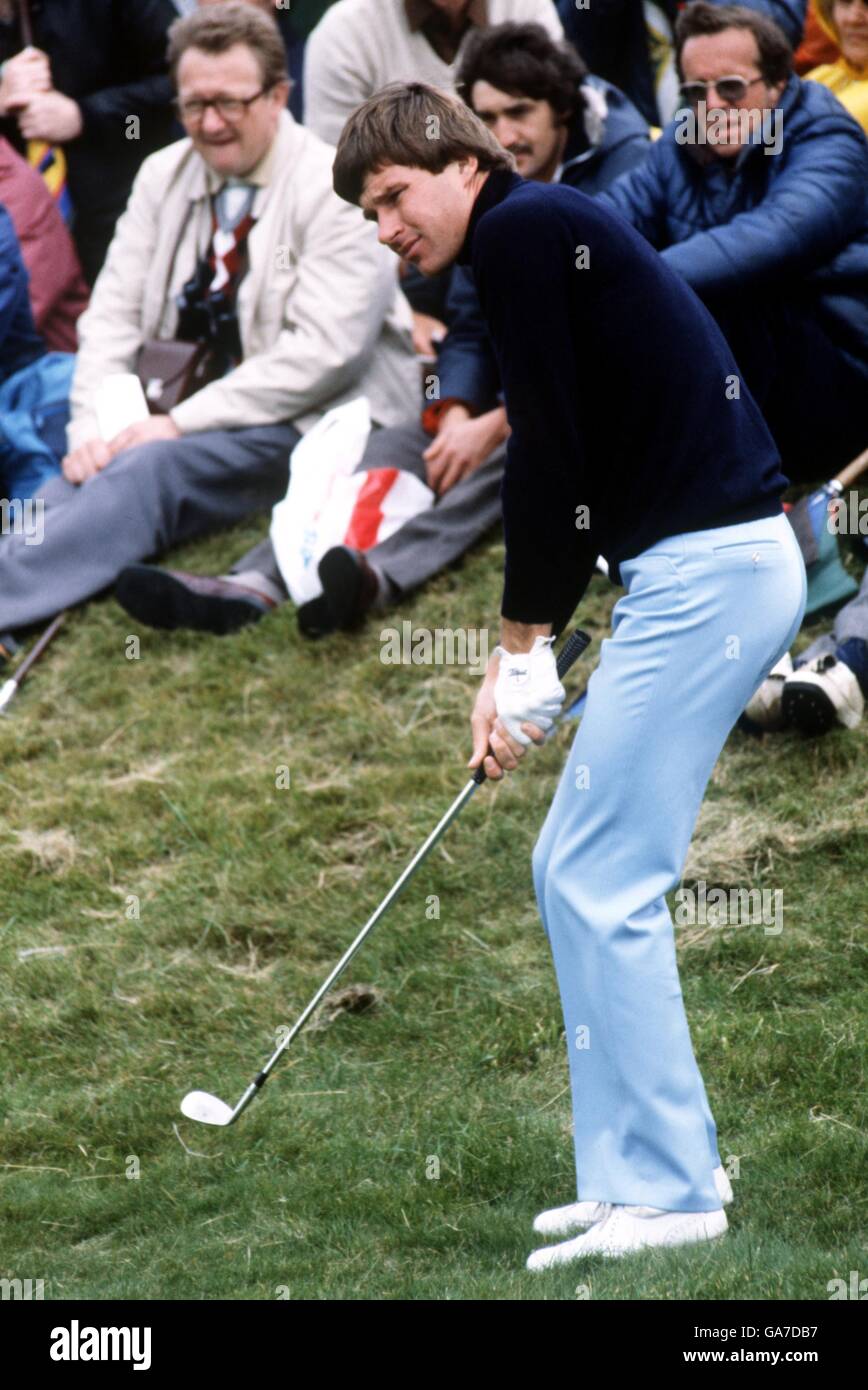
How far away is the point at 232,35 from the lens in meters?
7.23

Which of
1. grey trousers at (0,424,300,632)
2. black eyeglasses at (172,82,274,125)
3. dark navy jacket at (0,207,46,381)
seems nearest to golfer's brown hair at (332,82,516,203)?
grey trousers at (0,424,300,632)

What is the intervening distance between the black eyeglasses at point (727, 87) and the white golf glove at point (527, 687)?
3.06 meters

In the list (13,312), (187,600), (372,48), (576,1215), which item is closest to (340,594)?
(187,600)

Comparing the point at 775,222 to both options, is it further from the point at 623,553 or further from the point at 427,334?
the point at 623,553

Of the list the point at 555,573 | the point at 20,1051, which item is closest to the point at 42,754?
the point at 20,1051

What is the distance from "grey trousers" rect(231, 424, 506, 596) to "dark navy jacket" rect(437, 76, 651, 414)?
295 mm

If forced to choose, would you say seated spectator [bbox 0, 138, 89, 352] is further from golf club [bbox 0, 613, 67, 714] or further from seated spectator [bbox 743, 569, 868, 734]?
seated spectator [bbox 743, 569, 868, 734]

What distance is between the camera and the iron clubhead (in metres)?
4.38

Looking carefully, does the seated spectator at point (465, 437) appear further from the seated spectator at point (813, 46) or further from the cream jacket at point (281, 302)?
the seated spectator at point (813, 46)

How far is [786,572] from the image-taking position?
12.0 ft

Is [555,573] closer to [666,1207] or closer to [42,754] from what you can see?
[666,1207]

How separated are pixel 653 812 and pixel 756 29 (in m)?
3.55

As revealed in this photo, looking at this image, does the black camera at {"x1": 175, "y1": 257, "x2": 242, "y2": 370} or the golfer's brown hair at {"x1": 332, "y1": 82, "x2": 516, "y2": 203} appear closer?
the golfer's brown hair at {"x1": 332, "y1": 82, "x2": 516, "y2": 203}

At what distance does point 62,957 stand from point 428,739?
1368mm
